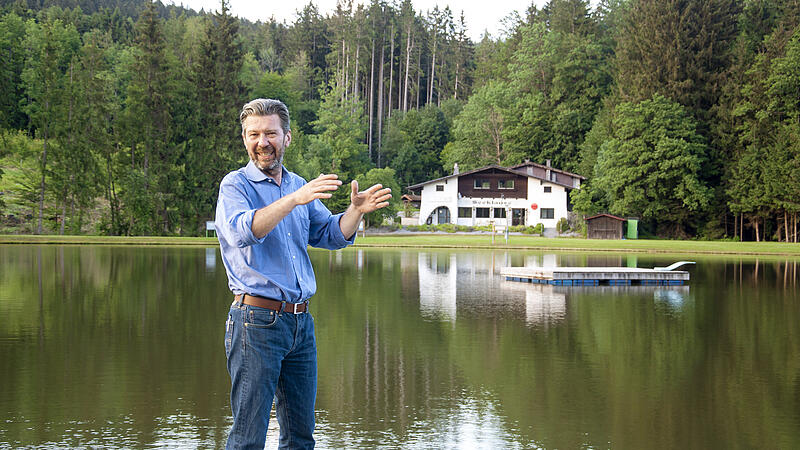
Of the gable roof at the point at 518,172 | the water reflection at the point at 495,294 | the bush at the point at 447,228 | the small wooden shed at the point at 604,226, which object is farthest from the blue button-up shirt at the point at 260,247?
the gable roof at the point at 518,172

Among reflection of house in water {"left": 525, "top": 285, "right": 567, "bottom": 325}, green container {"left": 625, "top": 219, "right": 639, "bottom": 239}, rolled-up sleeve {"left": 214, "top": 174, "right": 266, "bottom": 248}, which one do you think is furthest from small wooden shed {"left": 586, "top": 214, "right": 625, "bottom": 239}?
rolled-up sleeve {"left": 214, "top": 174, "right": 266, "bottom": 248}

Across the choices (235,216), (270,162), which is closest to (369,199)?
(270,162)

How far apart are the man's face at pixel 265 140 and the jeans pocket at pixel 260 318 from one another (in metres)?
0.82

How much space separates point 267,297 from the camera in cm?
462

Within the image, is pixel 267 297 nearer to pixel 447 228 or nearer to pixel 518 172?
pixel 447 228

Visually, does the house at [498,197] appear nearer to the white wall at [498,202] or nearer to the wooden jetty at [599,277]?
the white wall at [498,202]

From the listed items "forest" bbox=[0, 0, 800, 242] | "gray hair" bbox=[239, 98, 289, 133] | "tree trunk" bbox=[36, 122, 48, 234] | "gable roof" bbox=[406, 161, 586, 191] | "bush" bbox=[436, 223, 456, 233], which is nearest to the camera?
"gray hair" bbox=[239, 98, 289, 133]

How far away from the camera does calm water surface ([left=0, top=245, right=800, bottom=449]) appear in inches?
331

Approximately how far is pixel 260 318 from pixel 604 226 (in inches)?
2724

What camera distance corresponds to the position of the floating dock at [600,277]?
2656 centimetres

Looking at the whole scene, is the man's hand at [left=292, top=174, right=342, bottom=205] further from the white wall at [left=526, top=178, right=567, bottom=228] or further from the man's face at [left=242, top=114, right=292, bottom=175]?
the white wall at [left=526, top=178, right=567, bottom=228]

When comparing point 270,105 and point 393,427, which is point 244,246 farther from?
point 393,427

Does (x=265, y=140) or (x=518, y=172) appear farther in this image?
(x=518, y=172)

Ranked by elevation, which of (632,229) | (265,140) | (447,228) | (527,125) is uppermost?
(527,125)
